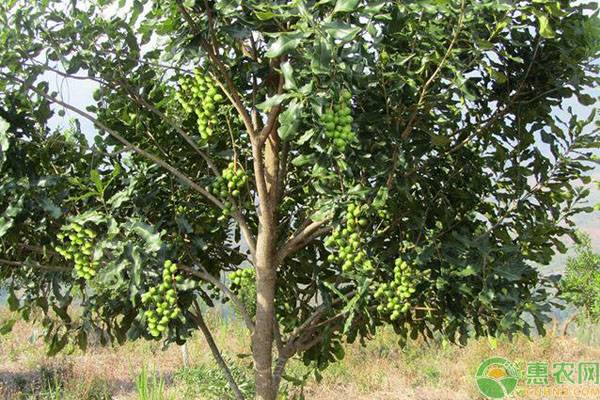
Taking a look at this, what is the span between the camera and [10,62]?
2240 millimetres

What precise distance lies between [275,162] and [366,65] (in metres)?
0.72

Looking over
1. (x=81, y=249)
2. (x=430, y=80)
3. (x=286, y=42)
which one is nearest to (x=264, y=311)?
(x=81, y=249)

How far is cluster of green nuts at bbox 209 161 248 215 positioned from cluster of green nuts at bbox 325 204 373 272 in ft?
1.52

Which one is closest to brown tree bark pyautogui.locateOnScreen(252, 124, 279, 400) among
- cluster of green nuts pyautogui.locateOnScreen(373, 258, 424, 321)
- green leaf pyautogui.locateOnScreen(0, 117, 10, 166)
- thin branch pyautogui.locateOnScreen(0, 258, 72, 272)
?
cluster of green nuts pyautogui.locateOnScreen(373, 258, 424, 321)

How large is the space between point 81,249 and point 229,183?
617 millimetres

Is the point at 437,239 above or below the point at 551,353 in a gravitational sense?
above

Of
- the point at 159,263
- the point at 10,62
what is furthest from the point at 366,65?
the point at 10,62

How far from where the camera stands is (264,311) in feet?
9.11

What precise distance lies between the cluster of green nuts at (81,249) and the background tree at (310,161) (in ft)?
0.04

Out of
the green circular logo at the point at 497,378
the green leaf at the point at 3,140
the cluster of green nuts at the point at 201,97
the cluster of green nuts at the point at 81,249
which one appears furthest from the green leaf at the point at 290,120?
the green circular logo at the point at 497,378

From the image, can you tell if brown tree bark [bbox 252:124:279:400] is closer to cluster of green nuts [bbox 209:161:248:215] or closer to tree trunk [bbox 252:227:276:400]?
tree trunk [bbox 252:227:276:400]

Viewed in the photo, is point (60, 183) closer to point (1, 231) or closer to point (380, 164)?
point (1, 231)

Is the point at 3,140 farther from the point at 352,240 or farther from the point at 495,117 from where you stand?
the point at 495,117

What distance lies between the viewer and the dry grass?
661cm
